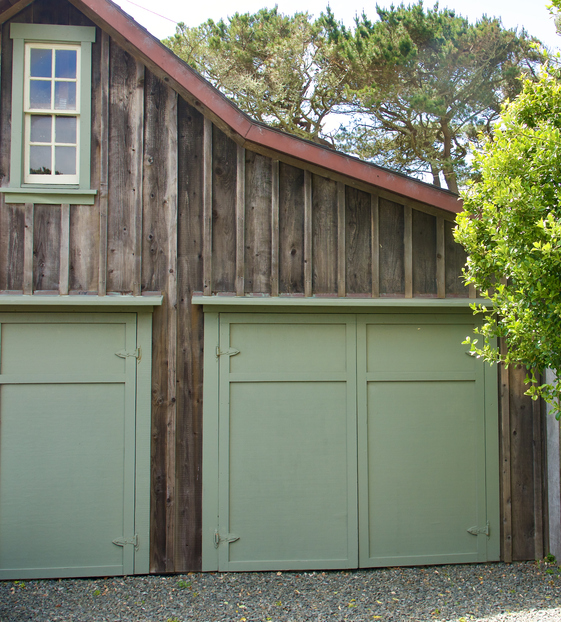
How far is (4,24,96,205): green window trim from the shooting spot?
488 centimetres

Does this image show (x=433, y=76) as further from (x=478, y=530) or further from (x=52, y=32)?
(x=478, y=530)

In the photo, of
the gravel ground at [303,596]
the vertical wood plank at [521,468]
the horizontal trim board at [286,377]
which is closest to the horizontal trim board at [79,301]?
the horizontal trim board at [286,377]

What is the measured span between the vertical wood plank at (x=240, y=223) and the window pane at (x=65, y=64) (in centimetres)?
171

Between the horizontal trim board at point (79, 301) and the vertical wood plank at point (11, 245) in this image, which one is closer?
the horizontal trim board at point (79, 301)

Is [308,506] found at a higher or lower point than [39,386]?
lower

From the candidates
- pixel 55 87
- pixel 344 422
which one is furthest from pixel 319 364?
pixel 55 87

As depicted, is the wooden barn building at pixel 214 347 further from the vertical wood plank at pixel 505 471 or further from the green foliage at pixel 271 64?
the green foliage at pixel 271 64

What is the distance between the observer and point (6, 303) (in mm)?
4754

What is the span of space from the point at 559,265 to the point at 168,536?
3.96 meters

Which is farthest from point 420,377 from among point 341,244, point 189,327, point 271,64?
point 271,64

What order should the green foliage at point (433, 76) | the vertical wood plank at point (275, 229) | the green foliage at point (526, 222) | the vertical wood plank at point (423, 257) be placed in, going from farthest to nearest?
1. the green foliage at point (433, 76)
2. the vertical wood plank at point (423, 257)
3. the vertical wood plank at point (275, 229)
4. the green foliage at point (526, 222)

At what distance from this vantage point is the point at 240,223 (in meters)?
5.08

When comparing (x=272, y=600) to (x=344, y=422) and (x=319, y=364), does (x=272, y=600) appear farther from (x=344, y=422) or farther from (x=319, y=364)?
(x=319, y=364)

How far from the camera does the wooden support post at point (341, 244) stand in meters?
5.15
